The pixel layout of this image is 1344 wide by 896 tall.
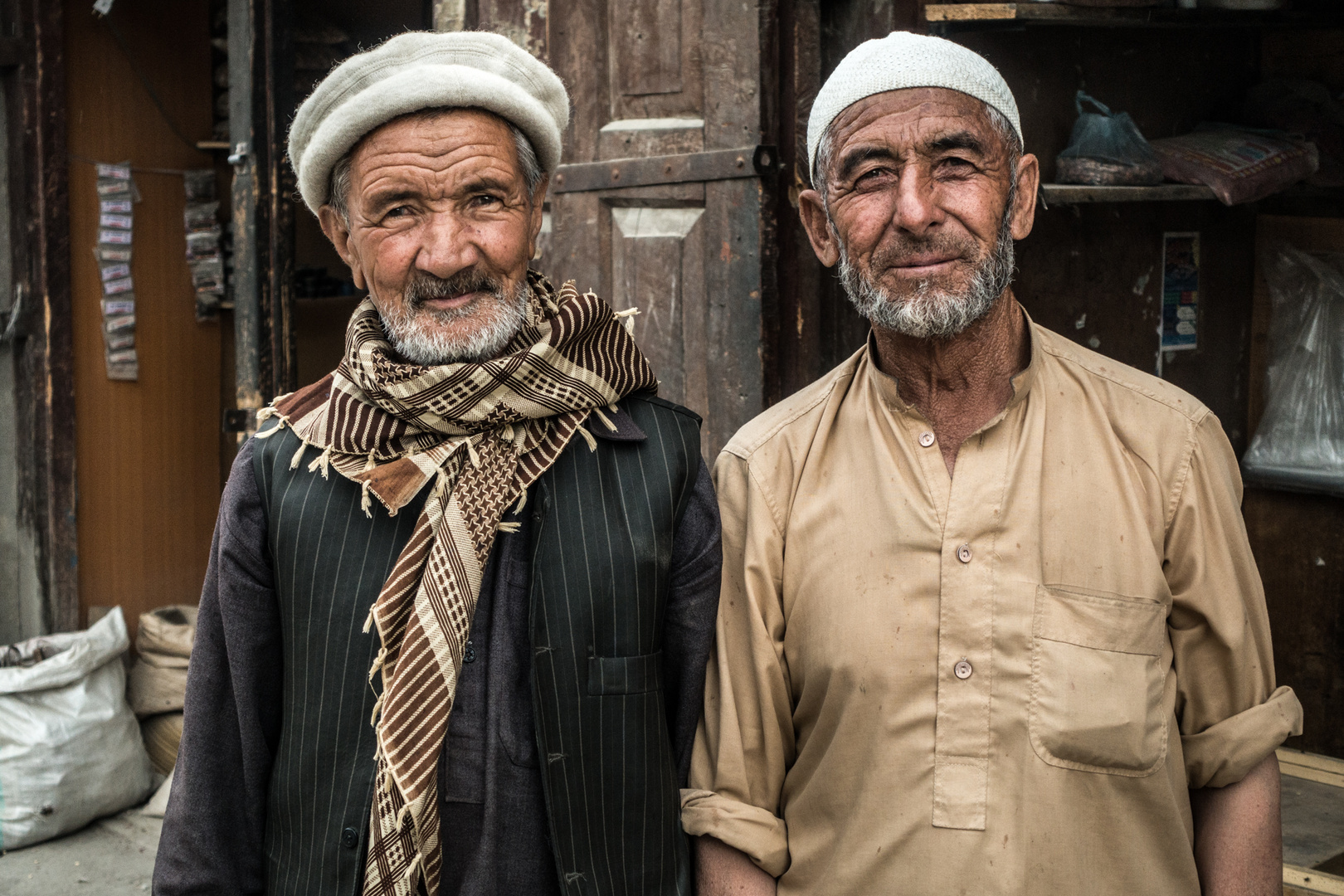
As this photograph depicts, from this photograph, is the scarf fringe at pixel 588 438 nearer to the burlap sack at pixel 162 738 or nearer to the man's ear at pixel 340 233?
the man's ear at pixel 340 233

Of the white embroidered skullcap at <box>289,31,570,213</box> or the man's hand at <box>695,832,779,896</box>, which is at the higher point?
the white embroidered skullcap at <box>289,31,570,213</box>

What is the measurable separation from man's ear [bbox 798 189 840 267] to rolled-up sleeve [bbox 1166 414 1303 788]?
63 cm

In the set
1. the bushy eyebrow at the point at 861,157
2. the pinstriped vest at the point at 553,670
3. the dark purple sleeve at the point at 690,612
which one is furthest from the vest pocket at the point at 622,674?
the bushy eyebrow at the point at 861,157

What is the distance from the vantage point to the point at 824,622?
1870 mm

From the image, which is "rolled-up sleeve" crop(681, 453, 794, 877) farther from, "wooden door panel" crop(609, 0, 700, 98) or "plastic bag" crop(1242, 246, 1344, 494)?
"plastic bag" crop(1242, 246, 1344, 494)

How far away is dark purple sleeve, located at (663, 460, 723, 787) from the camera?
1.92m

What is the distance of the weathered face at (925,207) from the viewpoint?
1899mm

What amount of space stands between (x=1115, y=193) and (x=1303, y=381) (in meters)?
1.21

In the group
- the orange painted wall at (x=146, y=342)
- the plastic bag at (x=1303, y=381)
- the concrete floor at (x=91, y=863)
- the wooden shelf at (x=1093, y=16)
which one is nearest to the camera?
the wooden shelf at (x=1093, y=16)

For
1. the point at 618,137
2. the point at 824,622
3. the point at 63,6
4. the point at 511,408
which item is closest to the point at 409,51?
the point at 511,408

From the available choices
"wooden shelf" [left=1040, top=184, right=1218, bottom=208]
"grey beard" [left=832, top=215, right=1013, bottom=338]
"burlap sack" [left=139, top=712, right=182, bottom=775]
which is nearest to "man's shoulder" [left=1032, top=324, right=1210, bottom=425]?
"grey beard" [left=832, top=215, right=1013, bottom=338]

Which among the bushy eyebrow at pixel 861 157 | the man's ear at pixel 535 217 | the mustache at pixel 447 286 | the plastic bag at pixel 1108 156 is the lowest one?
the mustache at pixel 447 286

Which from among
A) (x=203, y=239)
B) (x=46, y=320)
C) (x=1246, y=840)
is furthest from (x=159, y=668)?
(x=1246, y=840)

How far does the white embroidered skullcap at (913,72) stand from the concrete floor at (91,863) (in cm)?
345
